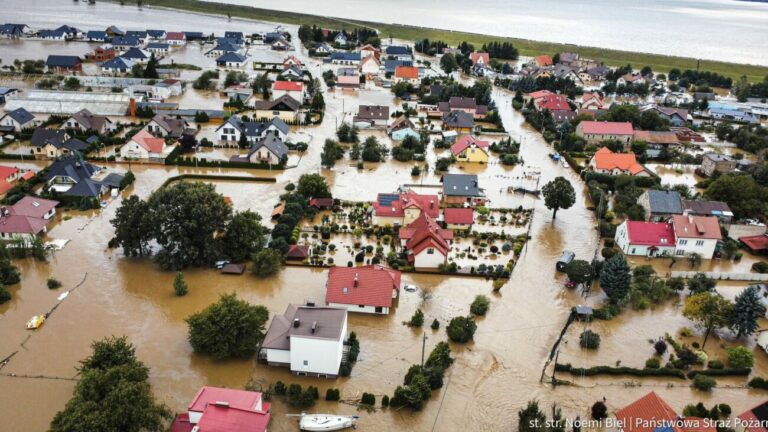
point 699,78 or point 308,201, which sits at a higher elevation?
point 699,78

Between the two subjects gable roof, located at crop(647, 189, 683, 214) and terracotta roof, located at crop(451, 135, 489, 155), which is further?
terracotta roof, located at crop(451, 135, 489, 155)

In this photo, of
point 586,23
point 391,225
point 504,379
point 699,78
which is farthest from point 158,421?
point 586,23

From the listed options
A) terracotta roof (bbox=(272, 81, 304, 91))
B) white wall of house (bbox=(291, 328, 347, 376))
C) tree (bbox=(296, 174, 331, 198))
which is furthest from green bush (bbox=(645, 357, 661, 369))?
terracotta roof (bbox=(272, 81, 304, 91))

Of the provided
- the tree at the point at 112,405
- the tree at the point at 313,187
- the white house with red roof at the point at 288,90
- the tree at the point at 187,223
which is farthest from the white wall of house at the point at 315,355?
the white house with red roof at the point at 288,90

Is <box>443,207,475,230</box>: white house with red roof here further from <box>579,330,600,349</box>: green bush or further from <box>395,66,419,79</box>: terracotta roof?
<box>395,66,419,79</box>: terracotta roof

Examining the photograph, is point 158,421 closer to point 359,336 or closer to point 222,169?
point 359,336
